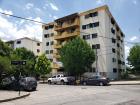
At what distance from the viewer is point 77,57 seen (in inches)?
1998

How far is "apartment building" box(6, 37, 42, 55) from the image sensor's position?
87188mm

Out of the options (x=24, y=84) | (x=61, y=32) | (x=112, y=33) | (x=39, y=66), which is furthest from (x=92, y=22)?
(x=24, y=84)

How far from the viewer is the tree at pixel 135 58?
66.5m

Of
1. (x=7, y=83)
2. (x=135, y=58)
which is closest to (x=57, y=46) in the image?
(x=135, y=58)

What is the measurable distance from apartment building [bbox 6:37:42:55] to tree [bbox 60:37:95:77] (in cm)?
3719

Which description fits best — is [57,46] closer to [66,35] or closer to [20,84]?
[66,35]

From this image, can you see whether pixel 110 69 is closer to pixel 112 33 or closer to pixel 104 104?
pixel 112 33

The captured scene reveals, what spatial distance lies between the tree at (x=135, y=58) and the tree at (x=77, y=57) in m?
18.6

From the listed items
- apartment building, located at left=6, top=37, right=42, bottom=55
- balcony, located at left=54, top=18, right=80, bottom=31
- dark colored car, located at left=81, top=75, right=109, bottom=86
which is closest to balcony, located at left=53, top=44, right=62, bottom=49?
balcony, located at left=54, top=18, right=80, bottom=31

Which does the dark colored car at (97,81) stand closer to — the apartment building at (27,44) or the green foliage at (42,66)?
the green foliage at (42,66)

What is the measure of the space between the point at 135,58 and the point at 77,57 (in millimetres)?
22431

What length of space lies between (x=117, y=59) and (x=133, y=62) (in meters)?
5.22

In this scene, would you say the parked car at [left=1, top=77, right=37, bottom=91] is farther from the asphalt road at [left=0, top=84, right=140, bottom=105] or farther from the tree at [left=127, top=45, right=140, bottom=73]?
the tree at [left=127, top=45, right=140, bottom=73]

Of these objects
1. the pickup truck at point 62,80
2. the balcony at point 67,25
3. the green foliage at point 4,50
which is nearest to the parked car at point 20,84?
the green foliage at point 4,50
